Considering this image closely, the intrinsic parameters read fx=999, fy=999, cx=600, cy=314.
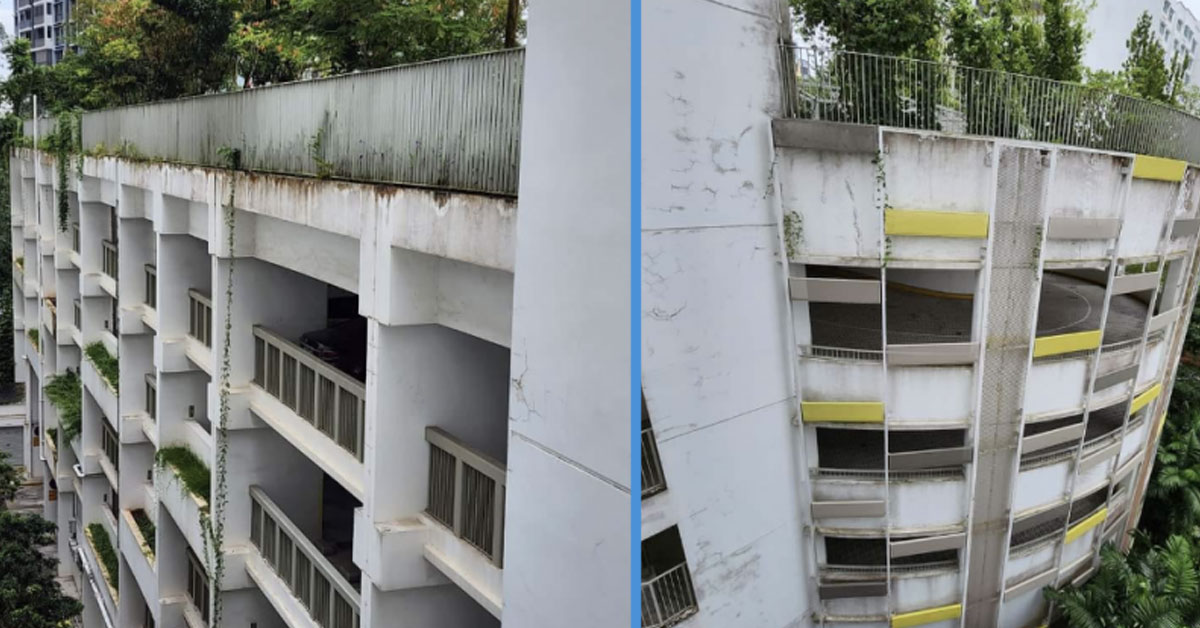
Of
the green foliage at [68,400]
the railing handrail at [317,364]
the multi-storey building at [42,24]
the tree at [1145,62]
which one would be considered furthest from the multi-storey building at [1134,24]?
the multi-storey building at [42,24]

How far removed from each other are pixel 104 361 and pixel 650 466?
677 inches

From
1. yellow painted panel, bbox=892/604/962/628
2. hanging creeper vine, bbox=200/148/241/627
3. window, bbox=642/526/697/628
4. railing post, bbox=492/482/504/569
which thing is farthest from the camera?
hanging creeper vine, bbox=200/148/241/627

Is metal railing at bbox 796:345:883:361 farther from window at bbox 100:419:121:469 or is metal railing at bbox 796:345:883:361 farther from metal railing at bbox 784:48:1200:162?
window at bbox 100:419:121:469

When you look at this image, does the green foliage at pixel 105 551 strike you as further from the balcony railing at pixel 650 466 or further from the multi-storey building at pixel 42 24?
the multi-storey building at pixel 42 24

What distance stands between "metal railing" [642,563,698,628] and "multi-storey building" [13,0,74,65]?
7141 cm

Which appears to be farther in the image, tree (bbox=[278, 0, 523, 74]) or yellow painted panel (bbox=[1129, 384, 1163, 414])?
tree (bbox=[278, 0, 523, 74])

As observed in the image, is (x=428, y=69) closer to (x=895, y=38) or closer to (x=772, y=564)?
(x=895, y=38)

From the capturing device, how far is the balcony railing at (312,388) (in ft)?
27.7

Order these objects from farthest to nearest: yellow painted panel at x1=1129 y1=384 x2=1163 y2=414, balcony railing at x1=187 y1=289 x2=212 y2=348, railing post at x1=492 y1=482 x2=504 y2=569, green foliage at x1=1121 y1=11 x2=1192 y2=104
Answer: balcony railing at x1=187 y1=289 x2=212 y2=348, green foliage at x1=1121 y1=11 x2=1192 y2=104, yellow painted panel at x1=1129 y1=384 x2=1163 y2=414, railing post at x1=492 y1=482 x2=504 y2=569

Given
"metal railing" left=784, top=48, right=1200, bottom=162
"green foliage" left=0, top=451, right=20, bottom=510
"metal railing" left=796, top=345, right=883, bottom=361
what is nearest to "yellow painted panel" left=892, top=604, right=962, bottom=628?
"metal railing" left=796, top=345, right=883, bottom=361

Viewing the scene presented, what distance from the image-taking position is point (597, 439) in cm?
377

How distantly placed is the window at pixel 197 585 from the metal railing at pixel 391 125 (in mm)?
5201

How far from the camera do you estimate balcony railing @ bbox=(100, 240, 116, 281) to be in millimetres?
18000

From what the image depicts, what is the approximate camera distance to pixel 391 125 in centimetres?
718
